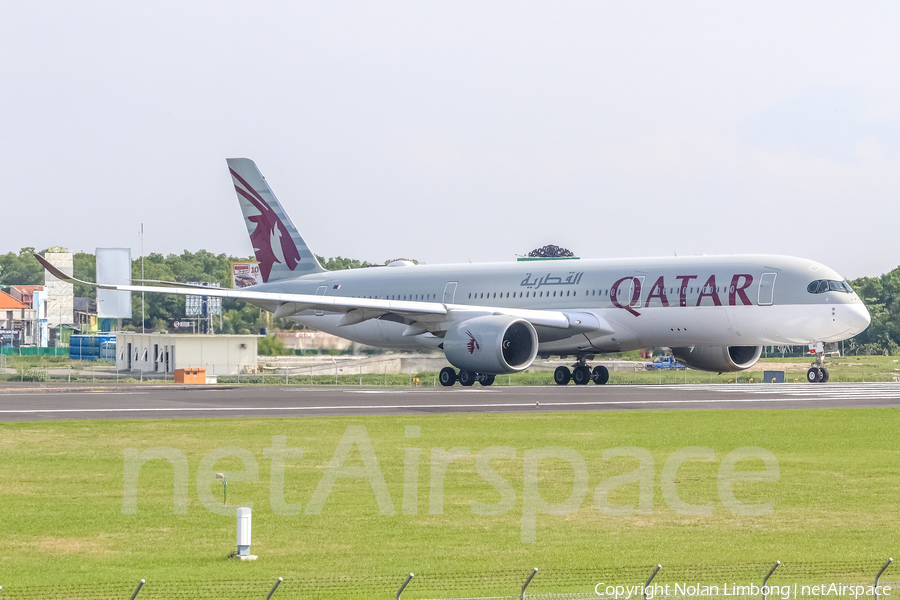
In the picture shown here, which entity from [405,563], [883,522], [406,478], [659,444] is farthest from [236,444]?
[883,522]

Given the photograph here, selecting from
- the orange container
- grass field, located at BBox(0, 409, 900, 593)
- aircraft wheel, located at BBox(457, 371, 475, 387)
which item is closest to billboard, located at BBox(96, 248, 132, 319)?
the orange container

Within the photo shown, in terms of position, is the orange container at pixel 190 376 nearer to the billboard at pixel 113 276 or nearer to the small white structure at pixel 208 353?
the small white structure at pixel 208 353

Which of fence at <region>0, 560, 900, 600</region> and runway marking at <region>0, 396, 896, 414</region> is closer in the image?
fence at <region>0, 560, 900, 600</region>

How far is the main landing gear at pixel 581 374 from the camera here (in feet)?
149

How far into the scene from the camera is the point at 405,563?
12484 mm

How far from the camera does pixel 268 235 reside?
2062 inches

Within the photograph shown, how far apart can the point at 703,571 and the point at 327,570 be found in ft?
12.4

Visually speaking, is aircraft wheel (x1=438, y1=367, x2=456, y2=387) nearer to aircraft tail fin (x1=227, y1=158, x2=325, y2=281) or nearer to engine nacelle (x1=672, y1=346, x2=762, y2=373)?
engine nacelle (x1=672, y1=346, x2=762, y2=373)

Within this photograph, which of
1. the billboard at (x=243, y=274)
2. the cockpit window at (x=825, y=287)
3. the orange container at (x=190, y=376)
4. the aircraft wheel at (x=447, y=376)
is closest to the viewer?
the cockpit window at (x=825, y=287)

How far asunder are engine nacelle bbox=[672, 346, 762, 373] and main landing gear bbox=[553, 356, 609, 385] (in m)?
2.89

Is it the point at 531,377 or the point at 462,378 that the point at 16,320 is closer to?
the point at 531,377

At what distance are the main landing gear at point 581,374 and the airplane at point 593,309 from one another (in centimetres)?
5

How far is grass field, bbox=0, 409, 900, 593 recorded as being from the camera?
500 inches

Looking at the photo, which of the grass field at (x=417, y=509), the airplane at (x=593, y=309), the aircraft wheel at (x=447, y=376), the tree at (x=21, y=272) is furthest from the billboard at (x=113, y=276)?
the tree at (x=21, y=272)
